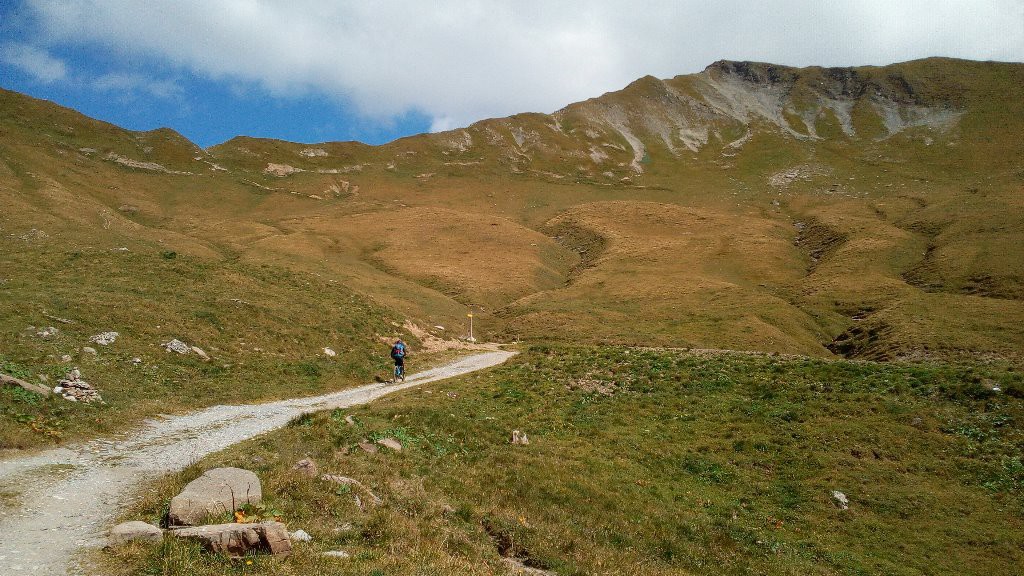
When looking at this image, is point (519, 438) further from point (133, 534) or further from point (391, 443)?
point (133, 534)

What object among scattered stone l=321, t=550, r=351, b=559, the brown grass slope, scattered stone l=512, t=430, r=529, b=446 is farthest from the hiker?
the brown grass slope

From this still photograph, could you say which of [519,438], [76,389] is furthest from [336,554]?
[76,389]

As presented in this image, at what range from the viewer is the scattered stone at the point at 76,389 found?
17672mm

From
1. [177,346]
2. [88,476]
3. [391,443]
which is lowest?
[391,443]

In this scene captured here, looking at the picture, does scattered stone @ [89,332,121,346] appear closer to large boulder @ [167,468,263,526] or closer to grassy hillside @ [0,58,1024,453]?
grassy hillside @ [0,58,1024,453]

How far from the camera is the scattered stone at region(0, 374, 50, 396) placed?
1611 centimetres

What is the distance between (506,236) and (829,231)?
72340mm

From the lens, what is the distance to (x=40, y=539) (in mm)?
9047

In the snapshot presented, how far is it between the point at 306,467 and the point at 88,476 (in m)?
5.67

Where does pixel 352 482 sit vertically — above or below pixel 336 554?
below

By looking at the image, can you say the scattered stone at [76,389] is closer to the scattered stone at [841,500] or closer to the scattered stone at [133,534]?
the scattered stone at [133,534]

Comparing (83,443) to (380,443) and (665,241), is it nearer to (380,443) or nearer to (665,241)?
(380,443)

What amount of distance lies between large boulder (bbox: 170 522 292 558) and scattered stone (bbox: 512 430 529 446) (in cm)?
1200

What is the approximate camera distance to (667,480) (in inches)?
736
